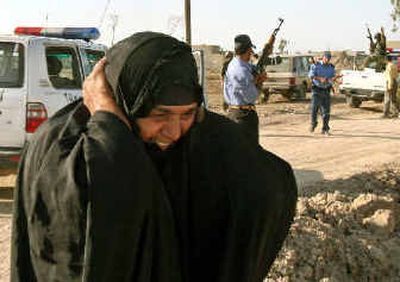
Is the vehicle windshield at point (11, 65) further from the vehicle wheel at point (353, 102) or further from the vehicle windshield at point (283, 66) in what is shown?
the vehicle windshield at point (283, 66)

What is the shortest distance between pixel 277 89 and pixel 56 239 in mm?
19148

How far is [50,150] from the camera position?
1.42m

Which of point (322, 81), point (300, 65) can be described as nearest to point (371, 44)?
point (300, 65)

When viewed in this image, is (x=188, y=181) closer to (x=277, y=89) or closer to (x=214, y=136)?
(x=214, y=136)

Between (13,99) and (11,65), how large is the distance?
16.3 inches

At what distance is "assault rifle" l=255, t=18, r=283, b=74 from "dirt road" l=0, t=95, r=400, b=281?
143 cm

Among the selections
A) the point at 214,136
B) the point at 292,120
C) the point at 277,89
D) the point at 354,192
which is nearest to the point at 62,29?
the point at 354,192

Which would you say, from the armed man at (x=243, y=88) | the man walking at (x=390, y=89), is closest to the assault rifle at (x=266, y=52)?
the armed man at (x=243, y=88)

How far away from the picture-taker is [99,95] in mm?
1523

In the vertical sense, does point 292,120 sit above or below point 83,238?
below

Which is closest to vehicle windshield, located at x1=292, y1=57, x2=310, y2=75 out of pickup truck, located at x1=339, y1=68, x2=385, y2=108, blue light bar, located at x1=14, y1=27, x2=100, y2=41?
pickup truck, located at x1=339, y1=68, x2=385, y2=108

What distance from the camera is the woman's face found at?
151cm

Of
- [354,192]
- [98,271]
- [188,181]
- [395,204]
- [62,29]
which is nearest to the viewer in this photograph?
[98,271]

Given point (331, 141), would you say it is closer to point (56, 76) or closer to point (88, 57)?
point (88, 57)
